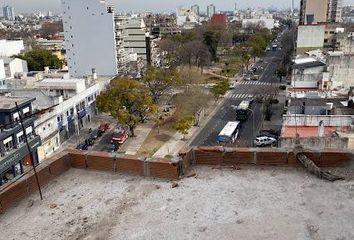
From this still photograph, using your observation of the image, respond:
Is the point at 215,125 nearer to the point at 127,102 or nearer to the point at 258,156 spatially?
the point at 127,102

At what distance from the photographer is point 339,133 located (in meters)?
21.5

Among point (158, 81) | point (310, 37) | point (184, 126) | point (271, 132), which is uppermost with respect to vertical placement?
point (310, 37)

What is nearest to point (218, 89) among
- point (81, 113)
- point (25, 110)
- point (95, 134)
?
point (95, 134)

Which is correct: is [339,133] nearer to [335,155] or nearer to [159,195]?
[335,155]

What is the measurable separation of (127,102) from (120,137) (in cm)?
391

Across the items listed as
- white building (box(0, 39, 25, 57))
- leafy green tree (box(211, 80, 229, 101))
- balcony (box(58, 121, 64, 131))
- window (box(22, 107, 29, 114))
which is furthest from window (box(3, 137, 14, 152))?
white building (box(0, 39, 25, 57))

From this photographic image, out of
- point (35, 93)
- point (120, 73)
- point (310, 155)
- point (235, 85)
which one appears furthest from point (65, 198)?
point (235, 85)

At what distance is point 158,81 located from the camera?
4450 centimetres

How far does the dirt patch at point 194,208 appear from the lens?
20.7 ft

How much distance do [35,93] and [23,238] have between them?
3115cm

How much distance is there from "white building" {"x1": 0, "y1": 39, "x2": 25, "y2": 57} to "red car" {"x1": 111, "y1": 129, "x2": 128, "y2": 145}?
4614 centimetres

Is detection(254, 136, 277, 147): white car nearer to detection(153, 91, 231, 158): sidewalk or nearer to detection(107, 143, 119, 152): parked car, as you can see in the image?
detection(153, 91, 231, 158): sidewalk

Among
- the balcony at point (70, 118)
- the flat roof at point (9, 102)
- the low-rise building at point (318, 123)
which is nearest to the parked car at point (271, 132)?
the low-rise building at point (318, 123)

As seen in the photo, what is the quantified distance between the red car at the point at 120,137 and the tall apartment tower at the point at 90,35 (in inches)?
728
